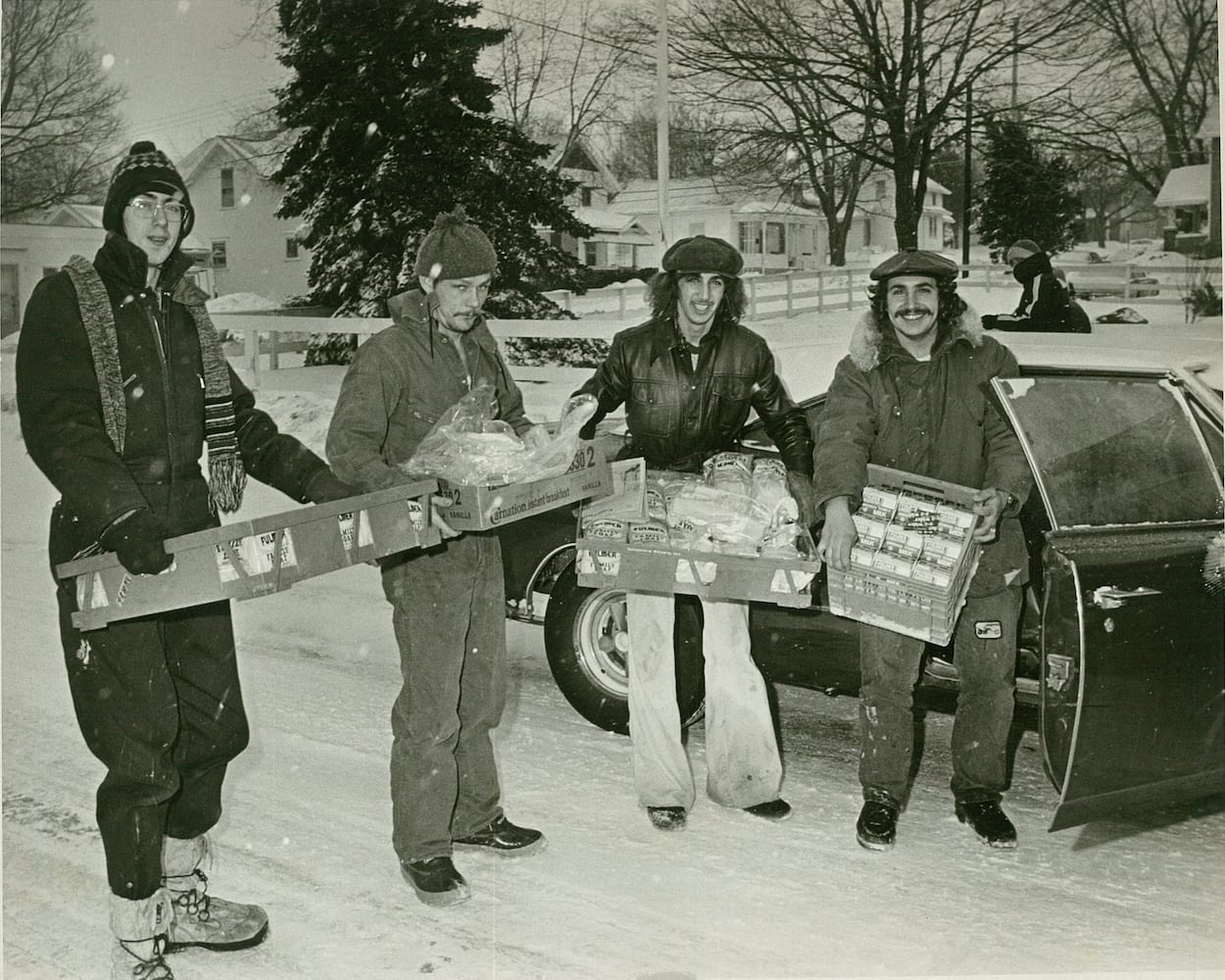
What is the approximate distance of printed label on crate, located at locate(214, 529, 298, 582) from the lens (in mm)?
2637

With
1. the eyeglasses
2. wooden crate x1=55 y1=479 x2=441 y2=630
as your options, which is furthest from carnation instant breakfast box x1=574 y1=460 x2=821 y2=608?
the eyeglasses

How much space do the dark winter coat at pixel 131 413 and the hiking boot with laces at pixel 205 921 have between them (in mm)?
994

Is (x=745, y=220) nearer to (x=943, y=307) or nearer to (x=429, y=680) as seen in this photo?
(x=943, y=307)

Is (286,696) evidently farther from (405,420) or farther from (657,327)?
(657,327)

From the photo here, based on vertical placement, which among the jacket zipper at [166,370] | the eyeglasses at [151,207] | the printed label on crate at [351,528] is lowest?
the printed label on crate at [351,528]

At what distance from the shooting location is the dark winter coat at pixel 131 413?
100 inches

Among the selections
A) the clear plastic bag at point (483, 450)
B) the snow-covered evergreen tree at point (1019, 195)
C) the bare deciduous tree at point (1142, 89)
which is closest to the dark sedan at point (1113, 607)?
the clear plastic bag at point (483, 450)

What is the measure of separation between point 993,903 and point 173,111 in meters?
4.32

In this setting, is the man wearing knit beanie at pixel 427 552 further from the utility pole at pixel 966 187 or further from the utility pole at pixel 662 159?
the utility pole at pixel 966 187

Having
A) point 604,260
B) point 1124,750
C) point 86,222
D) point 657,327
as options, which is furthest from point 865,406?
point 86,222

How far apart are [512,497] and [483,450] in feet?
0.51

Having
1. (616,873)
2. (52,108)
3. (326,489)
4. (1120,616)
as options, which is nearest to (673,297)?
(326,489)

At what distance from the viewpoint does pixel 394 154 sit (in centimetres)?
511

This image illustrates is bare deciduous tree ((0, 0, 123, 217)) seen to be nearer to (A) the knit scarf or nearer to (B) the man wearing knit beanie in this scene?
(A) the knit scarf
